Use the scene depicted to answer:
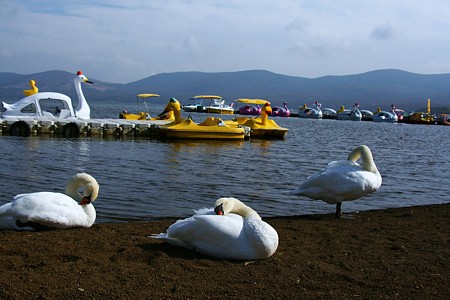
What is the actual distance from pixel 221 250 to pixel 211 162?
48.1ft

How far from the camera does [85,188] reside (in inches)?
315

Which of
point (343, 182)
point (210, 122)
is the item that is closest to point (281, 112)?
point (210, 122)

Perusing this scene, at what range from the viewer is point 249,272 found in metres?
5.87

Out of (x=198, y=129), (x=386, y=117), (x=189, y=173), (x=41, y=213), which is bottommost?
(x=189, y=173)

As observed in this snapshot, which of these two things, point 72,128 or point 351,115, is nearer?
point 72,128

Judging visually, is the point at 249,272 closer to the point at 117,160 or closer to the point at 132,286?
the point at 132,286

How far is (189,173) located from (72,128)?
46.8ft

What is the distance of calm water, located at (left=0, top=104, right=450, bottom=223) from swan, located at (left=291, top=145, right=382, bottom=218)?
1.81 metres

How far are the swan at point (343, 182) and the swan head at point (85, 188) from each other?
3533 millimetres

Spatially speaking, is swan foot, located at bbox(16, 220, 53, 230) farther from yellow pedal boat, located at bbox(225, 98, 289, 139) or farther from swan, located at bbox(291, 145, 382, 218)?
yellow pedal boat, located at bbox(225, 98, 289, 139)

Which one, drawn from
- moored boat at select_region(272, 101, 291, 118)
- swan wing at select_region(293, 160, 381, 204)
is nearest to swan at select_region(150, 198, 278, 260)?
swan wing at select_region(293, 160, 381, 204)

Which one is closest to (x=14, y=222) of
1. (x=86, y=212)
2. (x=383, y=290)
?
(x=86, y=212)

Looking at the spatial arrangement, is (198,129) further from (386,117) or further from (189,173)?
(386,117)

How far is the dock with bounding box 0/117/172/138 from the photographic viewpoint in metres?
28.8
